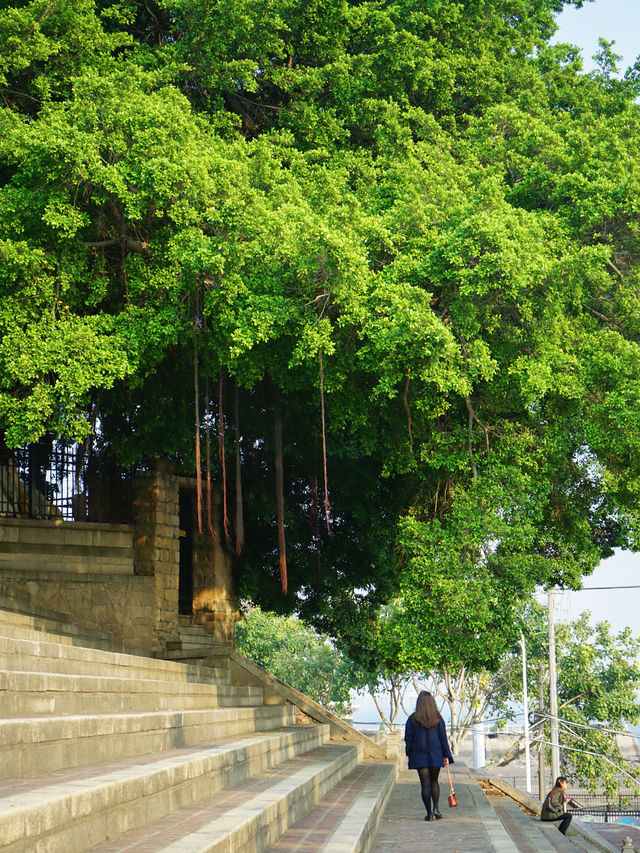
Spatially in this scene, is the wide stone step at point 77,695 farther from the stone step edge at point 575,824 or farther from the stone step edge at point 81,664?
the stone step edge at point 575,824

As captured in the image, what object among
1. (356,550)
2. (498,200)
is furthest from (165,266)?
(356,550)

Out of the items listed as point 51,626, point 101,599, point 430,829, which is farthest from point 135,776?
point 101,599

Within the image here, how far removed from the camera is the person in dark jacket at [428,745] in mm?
10688

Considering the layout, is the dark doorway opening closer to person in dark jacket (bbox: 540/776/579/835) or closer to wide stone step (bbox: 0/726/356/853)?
person in dark jacket (bbox: 540/776/579/835)

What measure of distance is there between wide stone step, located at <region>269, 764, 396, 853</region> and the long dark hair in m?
0.99

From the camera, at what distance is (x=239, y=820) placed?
5.11 metres

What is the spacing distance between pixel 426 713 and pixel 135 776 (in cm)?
681

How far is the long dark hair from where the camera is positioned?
1080 centimetres

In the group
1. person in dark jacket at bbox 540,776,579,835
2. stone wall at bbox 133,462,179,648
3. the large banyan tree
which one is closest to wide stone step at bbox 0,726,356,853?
the large banyan tree

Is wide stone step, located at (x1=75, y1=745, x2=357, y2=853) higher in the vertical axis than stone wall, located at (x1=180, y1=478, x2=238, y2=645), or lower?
lower

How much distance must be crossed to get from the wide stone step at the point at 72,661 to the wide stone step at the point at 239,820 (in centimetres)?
183

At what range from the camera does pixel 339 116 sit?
1730 centimetres

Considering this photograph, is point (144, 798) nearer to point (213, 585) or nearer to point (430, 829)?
point (430, 829)

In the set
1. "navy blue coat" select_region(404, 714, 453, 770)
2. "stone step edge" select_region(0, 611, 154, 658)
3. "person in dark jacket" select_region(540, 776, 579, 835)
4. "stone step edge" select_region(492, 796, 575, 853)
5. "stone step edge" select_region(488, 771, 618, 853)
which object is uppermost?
"stone step edge" select_region(0, 611, 154, 658)
